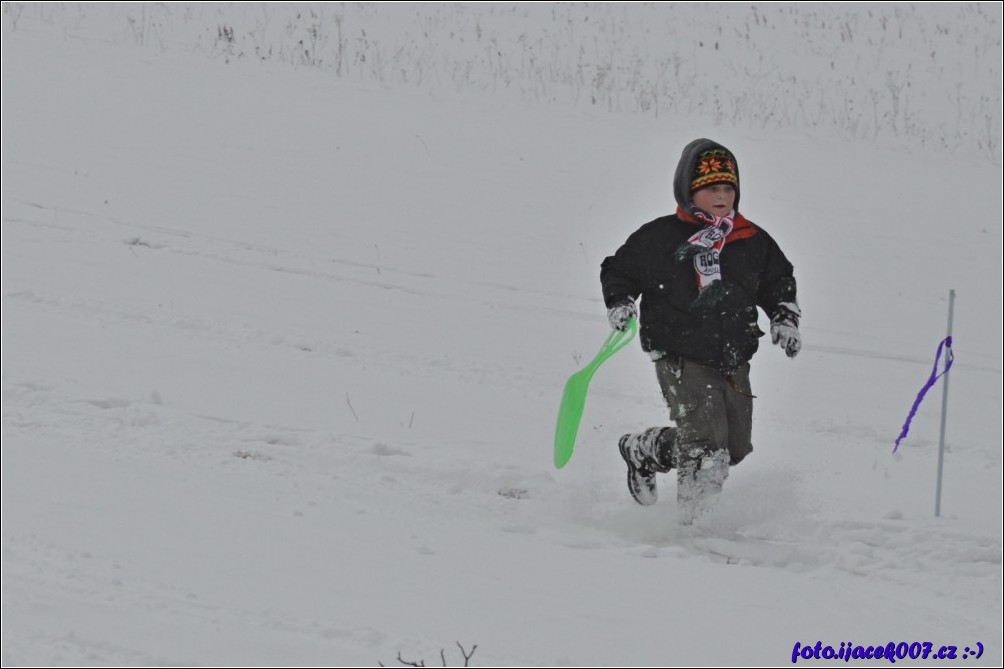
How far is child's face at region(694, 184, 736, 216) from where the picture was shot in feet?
16.1

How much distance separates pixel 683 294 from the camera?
4.93 m

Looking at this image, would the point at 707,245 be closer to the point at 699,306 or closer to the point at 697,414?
the point at 699,306

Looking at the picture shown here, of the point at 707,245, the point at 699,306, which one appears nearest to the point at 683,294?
the point at 699,306

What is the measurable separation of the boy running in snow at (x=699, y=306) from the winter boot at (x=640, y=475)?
11 cm

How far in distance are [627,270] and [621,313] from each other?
25cm

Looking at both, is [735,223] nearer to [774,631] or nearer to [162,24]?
[774,631]

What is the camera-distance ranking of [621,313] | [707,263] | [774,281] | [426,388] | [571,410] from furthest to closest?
[426,388], [571,410], [774,281], [707,263], [621,313]

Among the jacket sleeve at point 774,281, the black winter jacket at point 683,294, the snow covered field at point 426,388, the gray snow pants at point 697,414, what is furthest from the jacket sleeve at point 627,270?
the snow covered field at point 426,388

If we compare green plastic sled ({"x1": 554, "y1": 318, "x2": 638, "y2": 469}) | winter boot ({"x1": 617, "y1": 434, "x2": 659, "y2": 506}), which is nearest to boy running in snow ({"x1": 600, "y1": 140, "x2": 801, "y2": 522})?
winter boot ({"x1": 617, "y1": 434, "x2": 659, "y2": 506})

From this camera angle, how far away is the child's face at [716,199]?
4918 millimetres

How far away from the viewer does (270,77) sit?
42.4ft

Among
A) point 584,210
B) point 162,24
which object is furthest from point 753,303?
point 162,24

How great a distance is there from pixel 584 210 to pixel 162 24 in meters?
7.08

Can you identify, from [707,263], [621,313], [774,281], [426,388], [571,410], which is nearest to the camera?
[621,313]
